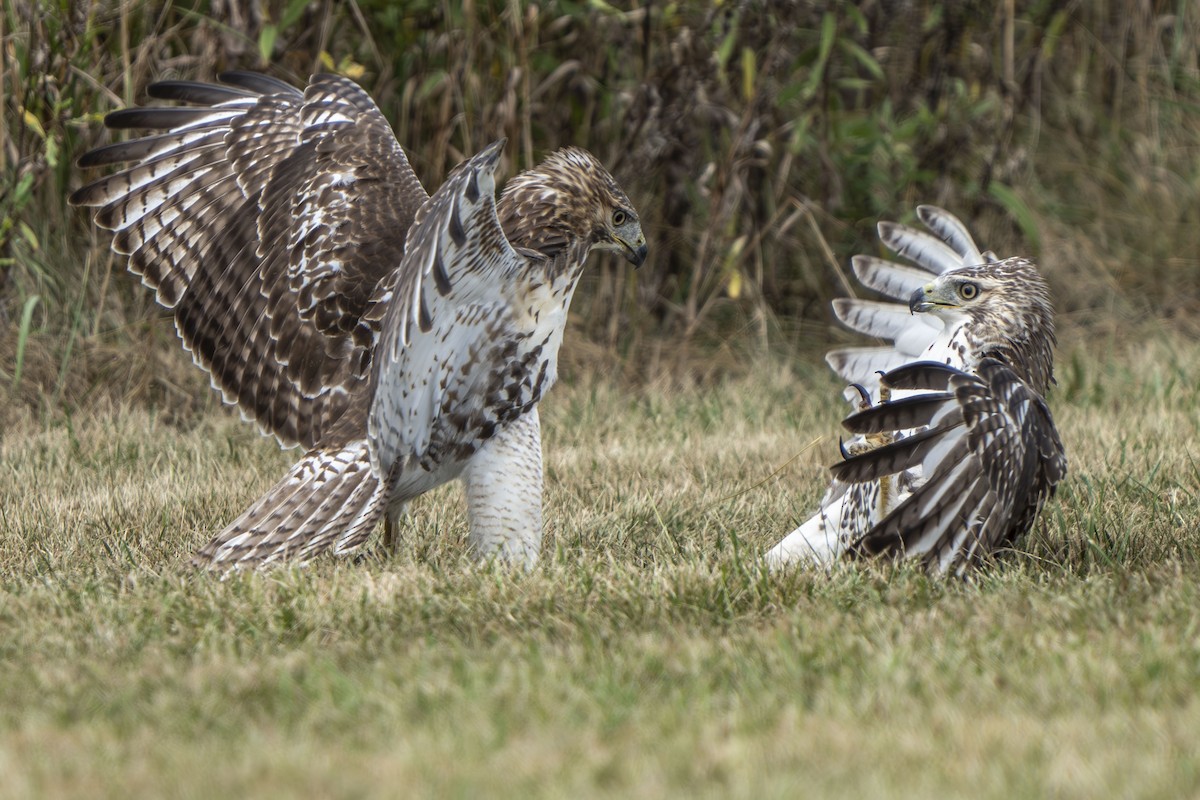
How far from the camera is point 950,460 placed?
3.21m

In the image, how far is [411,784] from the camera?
83.4 inches

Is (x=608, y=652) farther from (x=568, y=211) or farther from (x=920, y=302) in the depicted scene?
(x=920, y=302)

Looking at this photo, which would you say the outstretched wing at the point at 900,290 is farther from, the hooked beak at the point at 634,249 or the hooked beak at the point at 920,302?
the hooked beak at the point at 634,249

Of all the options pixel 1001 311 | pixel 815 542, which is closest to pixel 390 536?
pixel 815 542

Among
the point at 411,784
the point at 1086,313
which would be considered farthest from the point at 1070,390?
the point at 411,784

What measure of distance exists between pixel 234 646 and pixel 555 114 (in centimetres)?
403

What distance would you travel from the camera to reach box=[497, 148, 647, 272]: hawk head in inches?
144

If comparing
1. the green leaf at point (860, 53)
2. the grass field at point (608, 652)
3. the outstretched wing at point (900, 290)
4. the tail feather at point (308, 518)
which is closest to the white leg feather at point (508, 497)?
the grass field at point (608, 652)

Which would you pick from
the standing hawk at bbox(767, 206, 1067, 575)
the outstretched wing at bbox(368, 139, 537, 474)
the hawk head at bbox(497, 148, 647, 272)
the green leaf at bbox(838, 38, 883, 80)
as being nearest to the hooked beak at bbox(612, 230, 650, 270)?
the hawk head at bbox(497, 148, 647, 272)

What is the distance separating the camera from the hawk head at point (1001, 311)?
379cm

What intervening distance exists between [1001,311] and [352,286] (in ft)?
5.48

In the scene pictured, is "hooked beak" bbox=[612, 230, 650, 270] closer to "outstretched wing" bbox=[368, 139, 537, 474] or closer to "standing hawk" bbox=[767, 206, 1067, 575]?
"outstretched wing" bbox=[368, 139, 537, 474]

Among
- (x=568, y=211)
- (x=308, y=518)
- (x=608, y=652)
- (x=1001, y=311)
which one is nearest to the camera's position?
(x=608, y=652)

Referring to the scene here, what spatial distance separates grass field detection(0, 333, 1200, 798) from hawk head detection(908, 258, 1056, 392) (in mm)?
428
